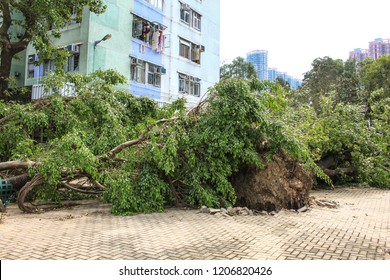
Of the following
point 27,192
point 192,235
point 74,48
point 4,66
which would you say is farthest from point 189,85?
point 192,235

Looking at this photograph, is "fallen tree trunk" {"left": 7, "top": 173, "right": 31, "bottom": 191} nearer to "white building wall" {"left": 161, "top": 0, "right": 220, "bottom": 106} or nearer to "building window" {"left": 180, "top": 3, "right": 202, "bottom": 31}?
"white building wall" {"left": 161, "top": 0, "right": 220, "bottom": 106}

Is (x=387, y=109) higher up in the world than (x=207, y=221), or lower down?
higher up

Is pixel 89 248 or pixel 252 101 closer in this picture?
pixel 89 248

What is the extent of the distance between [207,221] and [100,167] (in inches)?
133

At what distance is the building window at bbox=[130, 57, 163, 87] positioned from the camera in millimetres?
21484

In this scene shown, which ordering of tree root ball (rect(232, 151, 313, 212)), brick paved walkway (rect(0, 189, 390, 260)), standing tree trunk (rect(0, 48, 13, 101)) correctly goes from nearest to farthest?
brick paved walkway (rect(0, 189, 390, 260))
tree root ball (rect(232, 151, 313, 212))
standing tree trunk (rect(0, 48, 13, 101))

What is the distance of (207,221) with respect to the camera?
7547 millimetres

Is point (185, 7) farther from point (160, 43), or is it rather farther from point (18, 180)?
point (18, 180)

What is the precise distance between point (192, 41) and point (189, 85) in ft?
10.1

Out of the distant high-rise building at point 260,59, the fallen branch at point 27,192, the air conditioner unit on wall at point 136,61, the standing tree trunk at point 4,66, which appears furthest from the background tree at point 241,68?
the fallen branch at point 27,192

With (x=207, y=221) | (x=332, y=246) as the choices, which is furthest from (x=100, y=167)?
(x=332, y=246)

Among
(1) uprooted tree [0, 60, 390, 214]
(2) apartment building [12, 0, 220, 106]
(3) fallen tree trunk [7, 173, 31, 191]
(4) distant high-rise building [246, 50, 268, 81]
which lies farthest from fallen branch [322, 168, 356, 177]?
(4) distant high-rise building [246, 50, 268, 81]

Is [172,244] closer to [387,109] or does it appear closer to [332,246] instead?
[332,246]

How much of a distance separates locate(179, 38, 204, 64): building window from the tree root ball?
1682cm
